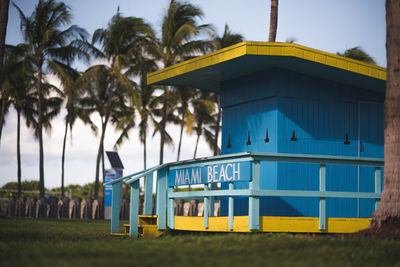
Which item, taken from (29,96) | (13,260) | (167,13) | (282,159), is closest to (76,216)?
(167,13)

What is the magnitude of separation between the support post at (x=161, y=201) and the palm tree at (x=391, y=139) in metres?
4.07

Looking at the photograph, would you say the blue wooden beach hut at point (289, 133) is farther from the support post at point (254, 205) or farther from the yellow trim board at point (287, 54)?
the support post at point (254, 205)

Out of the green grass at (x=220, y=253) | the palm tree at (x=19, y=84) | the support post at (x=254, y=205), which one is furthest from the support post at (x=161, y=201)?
the palm tree at (x=19, y=84)

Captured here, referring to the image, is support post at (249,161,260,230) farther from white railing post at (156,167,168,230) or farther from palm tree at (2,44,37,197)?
palm tree at (2,44,37,197)

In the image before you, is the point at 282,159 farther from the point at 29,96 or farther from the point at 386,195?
the point at 29,96

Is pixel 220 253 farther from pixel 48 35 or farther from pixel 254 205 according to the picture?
pixel 48 35

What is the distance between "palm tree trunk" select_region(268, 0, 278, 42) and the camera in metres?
20.2

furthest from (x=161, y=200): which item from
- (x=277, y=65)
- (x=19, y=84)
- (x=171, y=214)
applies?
(x=19, y=84)

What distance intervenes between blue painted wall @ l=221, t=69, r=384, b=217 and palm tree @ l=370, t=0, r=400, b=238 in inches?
97.9

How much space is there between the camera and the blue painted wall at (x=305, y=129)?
12.6 metres

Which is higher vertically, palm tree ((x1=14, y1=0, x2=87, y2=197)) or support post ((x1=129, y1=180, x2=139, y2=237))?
palm tree ((x1=14, y1=0, x2=87, y2=197))

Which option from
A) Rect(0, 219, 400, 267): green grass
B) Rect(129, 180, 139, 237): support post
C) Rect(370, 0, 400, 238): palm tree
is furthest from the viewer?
Rect(129, 180, 139, 237): support post

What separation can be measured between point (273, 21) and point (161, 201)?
9.79m

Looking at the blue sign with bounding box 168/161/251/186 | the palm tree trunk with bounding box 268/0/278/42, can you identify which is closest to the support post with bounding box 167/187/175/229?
the blue sign with bounding box 168/161/251/186
